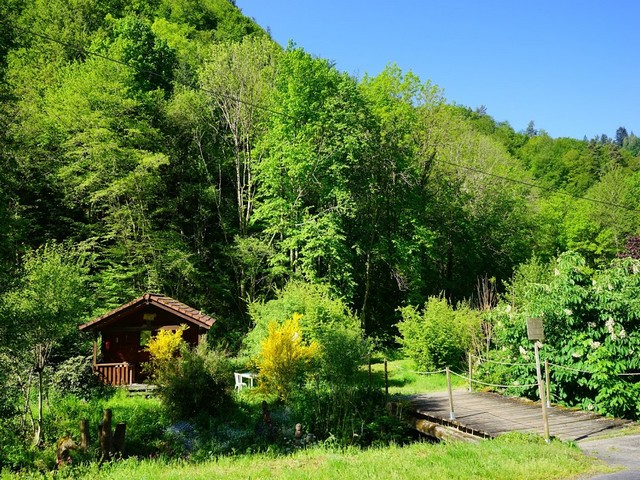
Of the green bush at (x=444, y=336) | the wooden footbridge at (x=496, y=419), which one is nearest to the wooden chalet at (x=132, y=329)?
the green bush at (x=444, y=336)

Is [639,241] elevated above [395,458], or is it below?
above

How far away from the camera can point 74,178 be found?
2631 cm

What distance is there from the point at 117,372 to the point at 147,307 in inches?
110

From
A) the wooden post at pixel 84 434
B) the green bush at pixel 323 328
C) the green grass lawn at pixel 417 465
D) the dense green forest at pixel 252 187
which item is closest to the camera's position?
the green grass lawn at pixel 417 465

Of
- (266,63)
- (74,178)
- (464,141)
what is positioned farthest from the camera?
(464,141)

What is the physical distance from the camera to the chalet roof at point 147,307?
66.8 ft

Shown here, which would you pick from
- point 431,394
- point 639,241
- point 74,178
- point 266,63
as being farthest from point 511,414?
point 639,241

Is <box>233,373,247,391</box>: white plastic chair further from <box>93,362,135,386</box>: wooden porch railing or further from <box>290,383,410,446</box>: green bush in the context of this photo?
<box>93,362,135,386</box>: wooden porch railing

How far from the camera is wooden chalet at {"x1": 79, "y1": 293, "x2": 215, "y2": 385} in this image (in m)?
20.2

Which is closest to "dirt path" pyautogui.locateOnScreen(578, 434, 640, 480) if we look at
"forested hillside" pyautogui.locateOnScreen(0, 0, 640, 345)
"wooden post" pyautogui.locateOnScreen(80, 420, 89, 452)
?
"wooden post" pyautogui.locateOnScreen(80, 420, 89, 452)

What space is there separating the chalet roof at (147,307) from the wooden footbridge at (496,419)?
9388 millimetres

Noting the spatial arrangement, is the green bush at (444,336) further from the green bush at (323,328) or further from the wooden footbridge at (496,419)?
the wooden footbridge at (496,419)

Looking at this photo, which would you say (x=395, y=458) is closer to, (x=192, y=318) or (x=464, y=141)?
(x=192, y=318)

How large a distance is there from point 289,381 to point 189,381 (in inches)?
125
